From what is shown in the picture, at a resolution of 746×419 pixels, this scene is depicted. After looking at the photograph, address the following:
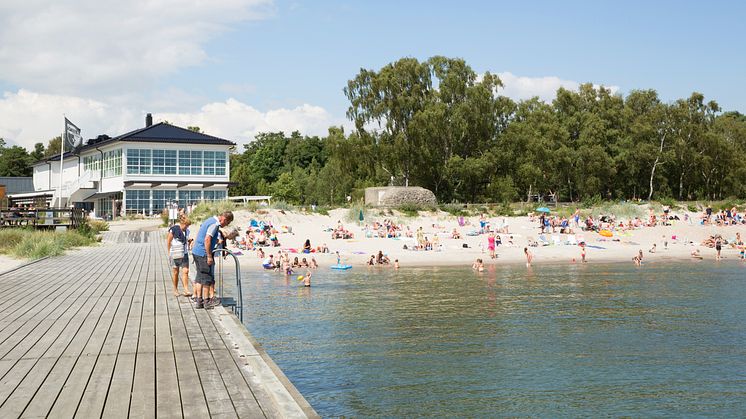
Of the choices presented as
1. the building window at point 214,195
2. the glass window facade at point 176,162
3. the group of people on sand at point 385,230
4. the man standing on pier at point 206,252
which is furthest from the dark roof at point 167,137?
the man standing on pier at point 206,252

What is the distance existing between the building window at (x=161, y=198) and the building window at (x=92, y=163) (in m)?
→ 9.05

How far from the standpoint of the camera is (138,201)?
180ft

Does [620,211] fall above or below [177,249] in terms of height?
above

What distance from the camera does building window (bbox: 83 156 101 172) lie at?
201ft

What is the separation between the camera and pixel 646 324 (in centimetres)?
1552

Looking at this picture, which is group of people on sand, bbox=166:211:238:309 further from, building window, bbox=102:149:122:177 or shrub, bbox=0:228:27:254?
building window, bbox=102:149:122:177

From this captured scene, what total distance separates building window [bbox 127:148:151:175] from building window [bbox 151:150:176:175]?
56cm

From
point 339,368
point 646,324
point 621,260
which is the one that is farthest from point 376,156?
point 339,368

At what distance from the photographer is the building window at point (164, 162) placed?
56156 mm

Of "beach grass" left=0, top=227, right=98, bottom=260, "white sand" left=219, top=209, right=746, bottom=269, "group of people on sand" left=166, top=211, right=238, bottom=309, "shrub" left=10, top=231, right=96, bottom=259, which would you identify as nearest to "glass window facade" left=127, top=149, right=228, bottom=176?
"white sand" left=219, top=209, right=746, bottom=269

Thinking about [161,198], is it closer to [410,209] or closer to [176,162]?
[176,162]

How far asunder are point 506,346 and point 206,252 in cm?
594

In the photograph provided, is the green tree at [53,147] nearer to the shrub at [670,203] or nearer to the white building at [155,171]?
the white building at [155,171]

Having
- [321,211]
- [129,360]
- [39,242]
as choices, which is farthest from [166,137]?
[129,360]
